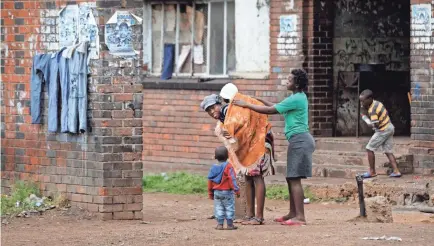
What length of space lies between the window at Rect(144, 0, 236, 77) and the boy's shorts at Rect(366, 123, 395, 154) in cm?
368

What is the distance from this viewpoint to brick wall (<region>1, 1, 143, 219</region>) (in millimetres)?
13227

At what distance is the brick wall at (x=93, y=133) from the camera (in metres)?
13.2

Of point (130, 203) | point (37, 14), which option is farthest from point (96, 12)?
point (130, 203)

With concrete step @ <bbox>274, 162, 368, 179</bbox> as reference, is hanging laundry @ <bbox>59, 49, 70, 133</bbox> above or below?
above

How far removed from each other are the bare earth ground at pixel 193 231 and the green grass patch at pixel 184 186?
2.30m

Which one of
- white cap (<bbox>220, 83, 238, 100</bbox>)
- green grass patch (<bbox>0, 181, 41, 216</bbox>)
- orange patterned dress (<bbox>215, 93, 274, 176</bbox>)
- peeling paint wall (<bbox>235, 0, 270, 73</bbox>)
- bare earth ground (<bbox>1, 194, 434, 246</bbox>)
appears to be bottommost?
bare earth ground (<bbox>1, 194, 434, 246</bbox>)

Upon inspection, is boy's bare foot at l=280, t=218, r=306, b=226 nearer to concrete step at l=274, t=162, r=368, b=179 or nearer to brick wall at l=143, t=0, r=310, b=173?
concrete step at l=274, t=162, r=368, b=179

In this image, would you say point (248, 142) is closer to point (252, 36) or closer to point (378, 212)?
point (378, 212)

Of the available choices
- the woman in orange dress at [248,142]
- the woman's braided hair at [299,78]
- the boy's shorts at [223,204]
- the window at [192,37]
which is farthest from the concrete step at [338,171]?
the boy's shorts at [223,204]

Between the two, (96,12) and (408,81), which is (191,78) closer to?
(408,81)

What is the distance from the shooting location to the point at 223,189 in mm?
12328

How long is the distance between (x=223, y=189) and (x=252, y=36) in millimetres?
7693

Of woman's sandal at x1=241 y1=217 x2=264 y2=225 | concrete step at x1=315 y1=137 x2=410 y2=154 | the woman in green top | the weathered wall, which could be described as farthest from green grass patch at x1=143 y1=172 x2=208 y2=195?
the woman in green top

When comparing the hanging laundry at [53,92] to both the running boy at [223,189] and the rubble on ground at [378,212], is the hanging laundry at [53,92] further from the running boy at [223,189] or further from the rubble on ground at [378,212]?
the rubble on ground at [378,212]
